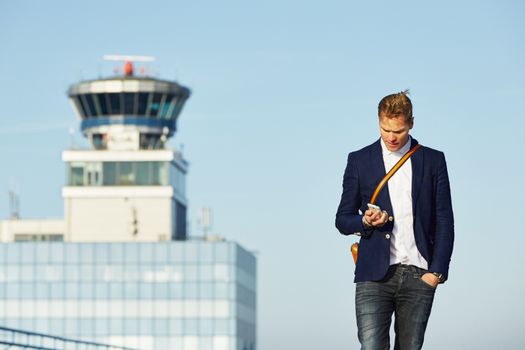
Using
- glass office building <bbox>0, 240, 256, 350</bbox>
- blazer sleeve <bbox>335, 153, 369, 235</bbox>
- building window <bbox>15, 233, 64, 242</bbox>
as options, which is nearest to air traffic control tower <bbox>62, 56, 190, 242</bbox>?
glass office building <bbox>0, 240, 256, 350</bbox>

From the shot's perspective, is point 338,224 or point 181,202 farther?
point 181,202

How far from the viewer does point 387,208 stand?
12.1 metres

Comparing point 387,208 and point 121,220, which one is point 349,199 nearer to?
point 387,208

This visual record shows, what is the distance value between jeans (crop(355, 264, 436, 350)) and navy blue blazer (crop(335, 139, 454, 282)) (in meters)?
0.11

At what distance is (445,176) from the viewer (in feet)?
40.6

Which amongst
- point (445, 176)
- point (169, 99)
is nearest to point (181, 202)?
point (169, 99)

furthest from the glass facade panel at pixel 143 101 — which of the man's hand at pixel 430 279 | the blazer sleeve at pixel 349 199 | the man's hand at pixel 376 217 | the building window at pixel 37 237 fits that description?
the man's hand at pixel 376 217

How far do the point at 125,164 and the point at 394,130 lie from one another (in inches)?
6238

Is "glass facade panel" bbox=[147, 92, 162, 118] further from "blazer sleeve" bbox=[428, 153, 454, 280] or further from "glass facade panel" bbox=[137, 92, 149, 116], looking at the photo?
"blazer sleeve" bbox=[428, 153, 454, 280]

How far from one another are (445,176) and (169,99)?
530ft

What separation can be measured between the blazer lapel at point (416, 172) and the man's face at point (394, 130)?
0.56 ft

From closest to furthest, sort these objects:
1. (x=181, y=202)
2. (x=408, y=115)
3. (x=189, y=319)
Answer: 1. (x=408, y=115)
2. (x=189, y=319)
3. (x=181, y=202)

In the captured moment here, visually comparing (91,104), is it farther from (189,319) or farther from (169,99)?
(189,319)

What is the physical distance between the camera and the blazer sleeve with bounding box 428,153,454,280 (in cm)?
1202
